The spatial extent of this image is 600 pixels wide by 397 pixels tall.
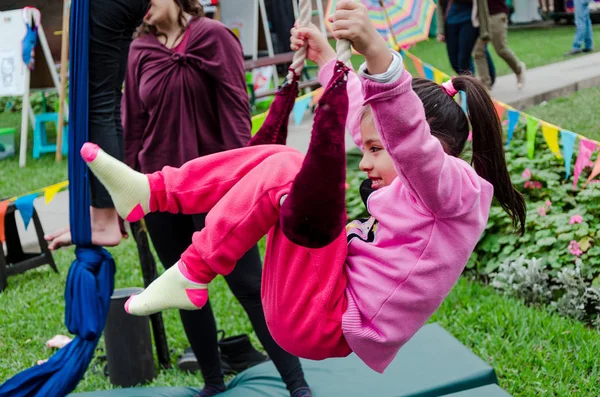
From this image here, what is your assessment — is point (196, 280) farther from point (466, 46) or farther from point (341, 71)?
point (466, 46)

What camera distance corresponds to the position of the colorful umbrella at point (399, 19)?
7.19 meters

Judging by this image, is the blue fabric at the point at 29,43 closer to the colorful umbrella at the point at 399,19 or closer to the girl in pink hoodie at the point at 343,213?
the colorful umbrella at the point at 399,19

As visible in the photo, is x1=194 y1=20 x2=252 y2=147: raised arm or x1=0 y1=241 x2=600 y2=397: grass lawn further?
x1=0 y1=241 x2=600 y2=397: grass lawn

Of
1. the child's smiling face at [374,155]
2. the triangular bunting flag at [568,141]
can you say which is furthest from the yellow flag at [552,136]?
the child's smiling face at [374,155]

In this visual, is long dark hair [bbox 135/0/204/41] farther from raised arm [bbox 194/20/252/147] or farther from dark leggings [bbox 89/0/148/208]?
dark leggings [bbox 89/0/148/208]

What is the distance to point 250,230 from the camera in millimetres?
2123

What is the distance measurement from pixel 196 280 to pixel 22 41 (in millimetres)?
7403

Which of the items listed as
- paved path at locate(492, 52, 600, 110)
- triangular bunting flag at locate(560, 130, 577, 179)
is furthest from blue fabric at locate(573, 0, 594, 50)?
triangular bunting flag at locate(560, 130, 577, 179)

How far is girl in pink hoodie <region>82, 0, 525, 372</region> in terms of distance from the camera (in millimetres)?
1779

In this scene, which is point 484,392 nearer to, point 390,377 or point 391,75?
point 390,377

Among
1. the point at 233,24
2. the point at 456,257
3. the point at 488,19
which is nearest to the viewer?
the point at 456,257

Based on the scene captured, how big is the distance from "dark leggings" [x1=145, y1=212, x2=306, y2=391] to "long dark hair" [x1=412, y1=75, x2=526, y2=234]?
1.18m

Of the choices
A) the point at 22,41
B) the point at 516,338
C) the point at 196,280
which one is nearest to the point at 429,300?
→ the point at 196,280

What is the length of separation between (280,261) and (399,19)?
18.8ft
